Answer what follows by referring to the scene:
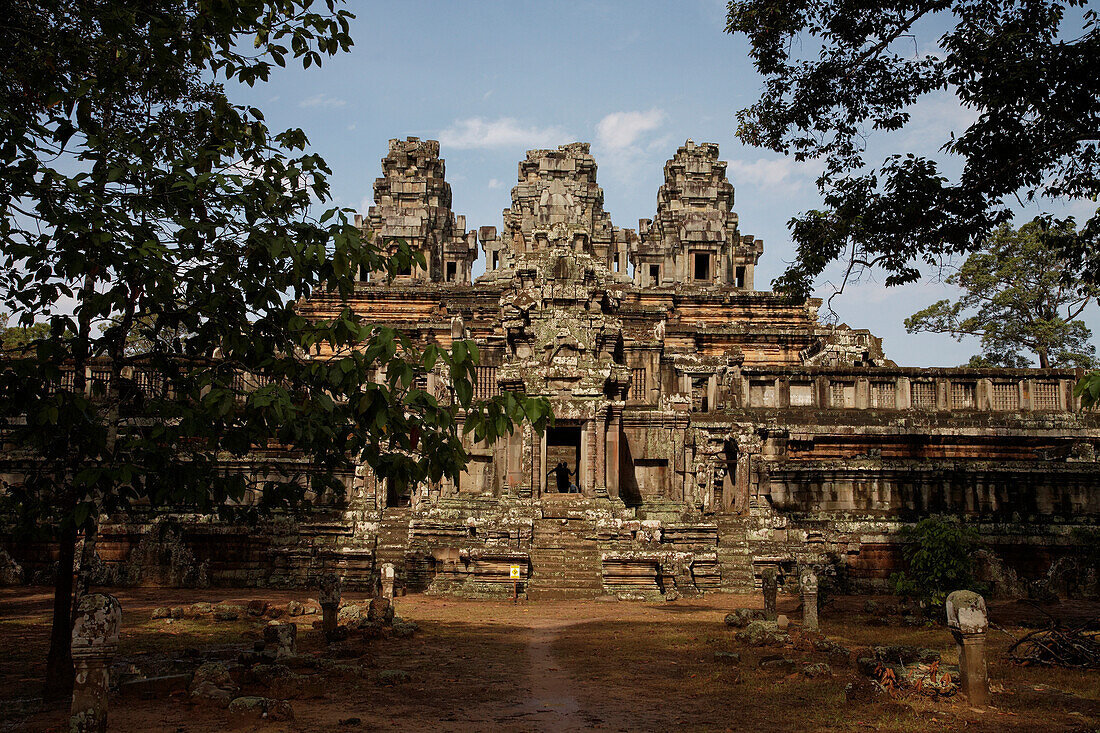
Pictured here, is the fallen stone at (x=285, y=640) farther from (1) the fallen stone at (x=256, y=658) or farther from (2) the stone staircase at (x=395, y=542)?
(2) the stone staircase at (x=395, y=542)

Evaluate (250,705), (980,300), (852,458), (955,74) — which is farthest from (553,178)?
(250,705)

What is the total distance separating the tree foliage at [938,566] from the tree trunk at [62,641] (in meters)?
12.2

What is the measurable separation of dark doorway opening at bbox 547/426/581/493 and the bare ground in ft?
23.4

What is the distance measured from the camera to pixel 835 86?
46.5ft

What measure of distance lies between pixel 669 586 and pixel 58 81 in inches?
551

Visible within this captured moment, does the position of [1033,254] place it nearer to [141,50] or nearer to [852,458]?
[852,458]

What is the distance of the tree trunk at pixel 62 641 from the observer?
8945 millimetres

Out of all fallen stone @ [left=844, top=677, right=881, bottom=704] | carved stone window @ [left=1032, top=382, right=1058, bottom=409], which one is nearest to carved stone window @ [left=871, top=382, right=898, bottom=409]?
carved stone window @ [left=1032, top=382, right=1058, bottom=409]

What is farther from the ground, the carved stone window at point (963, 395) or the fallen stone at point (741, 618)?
the carved stone window at point (963, 395)

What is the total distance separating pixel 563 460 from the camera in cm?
3000

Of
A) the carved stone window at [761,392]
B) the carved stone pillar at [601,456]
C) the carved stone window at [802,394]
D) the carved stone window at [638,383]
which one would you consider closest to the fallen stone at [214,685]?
the carved stone pillar at [601,456]

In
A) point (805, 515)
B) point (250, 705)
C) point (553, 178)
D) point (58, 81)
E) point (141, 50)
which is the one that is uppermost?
point (553, 178)

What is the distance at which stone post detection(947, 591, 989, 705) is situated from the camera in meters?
8.83

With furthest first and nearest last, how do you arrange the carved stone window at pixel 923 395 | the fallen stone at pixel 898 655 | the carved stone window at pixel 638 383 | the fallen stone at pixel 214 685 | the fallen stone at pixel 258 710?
the carved stone window at pixel 638 383 → the carved stone window at pixel 923 395 → the fallen stone at pixel 898 655 → the fallen stone at pixel 214 685 → the fallen stone at pixel 258 710
